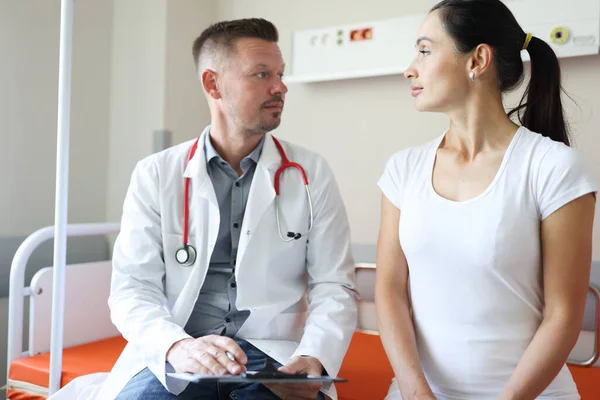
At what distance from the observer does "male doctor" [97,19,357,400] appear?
1.68m

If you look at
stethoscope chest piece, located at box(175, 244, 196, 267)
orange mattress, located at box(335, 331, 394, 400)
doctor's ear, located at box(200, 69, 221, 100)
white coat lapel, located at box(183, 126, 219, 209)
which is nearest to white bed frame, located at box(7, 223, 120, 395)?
stethoscope chest piece, located at box(175, 244, 196, 267)

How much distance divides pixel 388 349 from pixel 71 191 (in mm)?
1983

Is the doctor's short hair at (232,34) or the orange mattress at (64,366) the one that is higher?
the doctor's short hair at (232,34)

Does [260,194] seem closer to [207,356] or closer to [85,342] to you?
[207,356]

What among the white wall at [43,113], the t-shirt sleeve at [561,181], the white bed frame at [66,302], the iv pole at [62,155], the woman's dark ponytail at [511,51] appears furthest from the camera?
the white wall at [43,113]

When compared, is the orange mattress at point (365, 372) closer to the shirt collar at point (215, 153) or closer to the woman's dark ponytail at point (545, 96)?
the shirt collar at point (215, 153)

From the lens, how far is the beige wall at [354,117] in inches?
108

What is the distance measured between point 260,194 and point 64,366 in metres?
0.88

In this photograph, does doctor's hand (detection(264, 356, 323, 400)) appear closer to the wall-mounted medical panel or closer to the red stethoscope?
the red stethoscope

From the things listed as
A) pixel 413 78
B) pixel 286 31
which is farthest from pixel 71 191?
pixel 413 78

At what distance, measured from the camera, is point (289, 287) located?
1814 mm

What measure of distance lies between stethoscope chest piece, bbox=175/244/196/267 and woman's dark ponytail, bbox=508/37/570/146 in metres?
0.94

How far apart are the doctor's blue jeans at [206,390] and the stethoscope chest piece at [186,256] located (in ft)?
0.90

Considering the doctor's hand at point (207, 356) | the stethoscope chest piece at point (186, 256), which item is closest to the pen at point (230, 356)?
the doctor's hand at point (207, 356)
